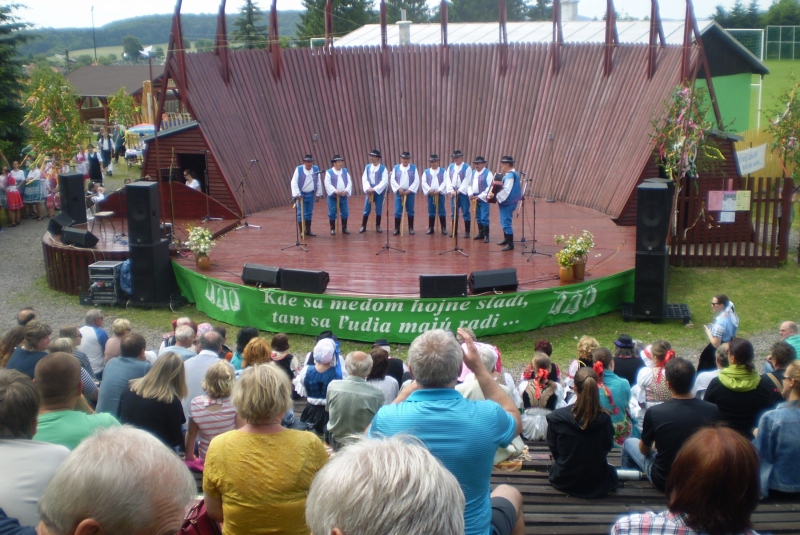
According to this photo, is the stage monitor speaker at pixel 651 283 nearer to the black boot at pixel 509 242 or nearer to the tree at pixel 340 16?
the black boot at pixel 509 242

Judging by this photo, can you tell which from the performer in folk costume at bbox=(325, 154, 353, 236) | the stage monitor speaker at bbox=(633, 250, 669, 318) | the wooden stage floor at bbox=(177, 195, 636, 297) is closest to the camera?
the stage monitor speaker at bbox=(633, 250, 669, 318)

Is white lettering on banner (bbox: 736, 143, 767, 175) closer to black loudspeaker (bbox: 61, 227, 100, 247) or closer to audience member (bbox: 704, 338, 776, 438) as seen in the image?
audience member (bbox: 704, 338, 776, 438)

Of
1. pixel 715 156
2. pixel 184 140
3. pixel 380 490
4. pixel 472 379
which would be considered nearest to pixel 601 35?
pixel 715 156

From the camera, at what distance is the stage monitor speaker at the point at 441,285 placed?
34.2ft

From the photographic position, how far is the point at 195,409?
484 cm

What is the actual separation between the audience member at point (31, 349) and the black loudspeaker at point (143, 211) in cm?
616

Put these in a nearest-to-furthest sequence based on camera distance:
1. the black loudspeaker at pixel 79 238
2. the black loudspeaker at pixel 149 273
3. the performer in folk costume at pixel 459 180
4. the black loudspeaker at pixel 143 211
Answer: the black loudspeaker at pixel 143 211
the black loudspeaker at pixel 149 273
the black loudspeaker at pixel 79 238
the performer in folk costume at pixel 459 180

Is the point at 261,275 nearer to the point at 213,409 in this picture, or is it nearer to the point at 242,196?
the point at 242,196

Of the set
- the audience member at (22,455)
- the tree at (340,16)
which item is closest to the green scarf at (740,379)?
the audience member at (22,455)

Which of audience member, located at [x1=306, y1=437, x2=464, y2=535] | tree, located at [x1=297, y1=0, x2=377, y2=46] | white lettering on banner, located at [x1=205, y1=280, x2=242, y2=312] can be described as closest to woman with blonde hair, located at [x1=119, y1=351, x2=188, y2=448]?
audience member, located at [x1=306, y1=437, x2=464, y2=535]

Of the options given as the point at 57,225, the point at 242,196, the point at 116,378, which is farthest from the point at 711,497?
the point at 242,196

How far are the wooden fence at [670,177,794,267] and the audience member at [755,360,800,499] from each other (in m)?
9.04

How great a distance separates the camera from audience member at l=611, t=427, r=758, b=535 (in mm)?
2725

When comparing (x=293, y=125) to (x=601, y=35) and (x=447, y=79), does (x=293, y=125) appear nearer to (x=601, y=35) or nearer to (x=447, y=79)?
(x=447, y=79)
